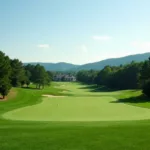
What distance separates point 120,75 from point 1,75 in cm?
8268

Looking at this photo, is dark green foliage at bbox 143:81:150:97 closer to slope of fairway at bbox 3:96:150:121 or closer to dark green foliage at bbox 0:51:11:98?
slope of fairway at bbox 3:96:150:121

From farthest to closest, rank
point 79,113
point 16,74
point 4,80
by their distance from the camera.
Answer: point 16,74
point 4,80
point 79,113

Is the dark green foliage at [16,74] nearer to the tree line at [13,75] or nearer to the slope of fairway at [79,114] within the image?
the tree line at [13,75]

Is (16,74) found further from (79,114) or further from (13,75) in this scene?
(79,114)

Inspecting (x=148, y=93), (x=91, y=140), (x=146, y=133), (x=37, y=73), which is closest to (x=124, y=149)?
(x=91, y=140)

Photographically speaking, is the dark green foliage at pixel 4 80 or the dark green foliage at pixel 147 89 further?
the dark green foliage at pixel 147 89

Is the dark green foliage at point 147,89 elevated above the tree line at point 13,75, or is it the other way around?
the tree line at point 13,75

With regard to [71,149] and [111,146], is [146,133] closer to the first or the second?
[111,146]

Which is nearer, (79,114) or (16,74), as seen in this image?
(79,114)

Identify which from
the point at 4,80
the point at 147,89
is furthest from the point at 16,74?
the point at 147,89

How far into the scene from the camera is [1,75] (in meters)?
59.5

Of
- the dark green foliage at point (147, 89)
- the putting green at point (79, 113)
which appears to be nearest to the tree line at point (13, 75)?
the putting green at point (79, 113)

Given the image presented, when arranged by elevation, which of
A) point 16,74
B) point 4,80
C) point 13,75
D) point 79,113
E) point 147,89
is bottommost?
point 79,113

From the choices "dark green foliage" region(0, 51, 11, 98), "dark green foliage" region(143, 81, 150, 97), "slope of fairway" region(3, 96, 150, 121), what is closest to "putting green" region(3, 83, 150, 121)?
"slope of fairway" region(3, 96, 150, 121)
